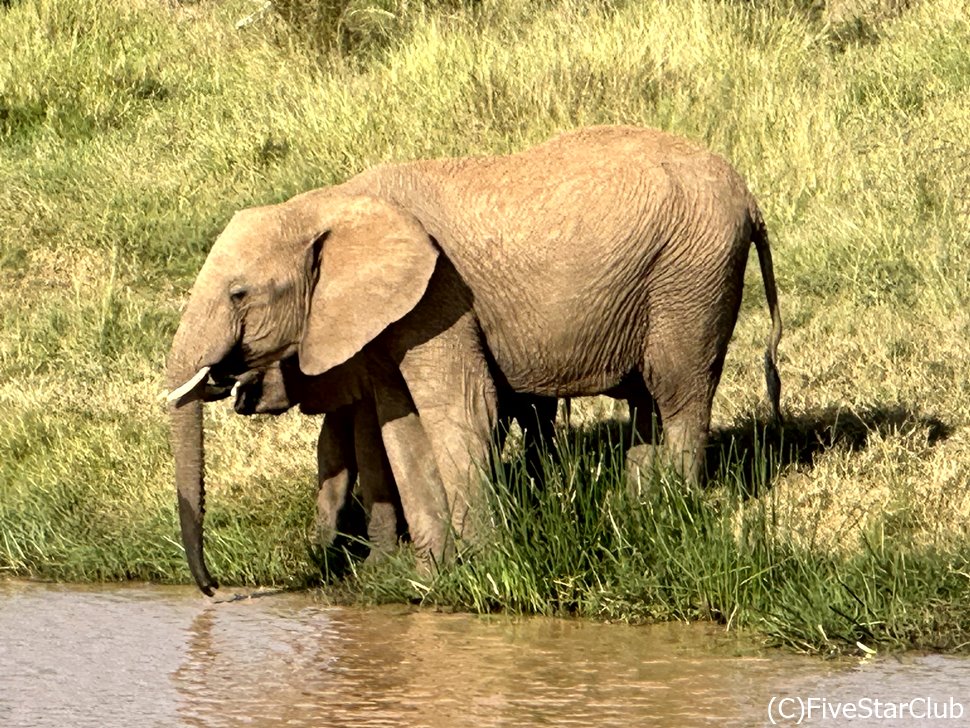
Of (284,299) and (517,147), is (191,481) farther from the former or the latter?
(517,147)

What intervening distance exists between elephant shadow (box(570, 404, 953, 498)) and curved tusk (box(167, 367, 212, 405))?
5.54ft

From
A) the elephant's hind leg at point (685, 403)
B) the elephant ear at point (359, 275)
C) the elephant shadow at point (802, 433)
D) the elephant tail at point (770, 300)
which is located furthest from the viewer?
the elephant shadow at point (802, 433)

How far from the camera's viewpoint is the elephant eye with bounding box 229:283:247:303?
7.04 meters

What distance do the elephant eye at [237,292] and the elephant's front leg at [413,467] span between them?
61 cm

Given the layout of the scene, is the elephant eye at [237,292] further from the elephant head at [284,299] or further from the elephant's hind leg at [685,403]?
the elephant's hind leg at [685,403]

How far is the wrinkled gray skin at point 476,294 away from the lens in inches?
279

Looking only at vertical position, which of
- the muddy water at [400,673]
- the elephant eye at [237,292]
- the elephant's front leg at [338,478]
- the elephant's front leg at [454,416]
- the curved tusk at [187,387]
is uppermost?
the elephant eye at [237,292]

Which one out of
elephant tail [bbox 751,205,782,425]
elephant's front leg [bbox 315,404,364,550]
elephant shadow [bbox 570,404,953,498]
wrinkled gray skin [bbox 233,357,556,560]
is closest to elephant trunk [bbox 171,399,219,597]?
wrinkled gray skin [bbox 233,357,556,560]

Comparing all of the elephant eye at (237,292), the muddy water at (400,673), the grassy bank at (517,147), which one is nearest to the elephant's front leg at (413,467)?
the grassy bank at (517,147)

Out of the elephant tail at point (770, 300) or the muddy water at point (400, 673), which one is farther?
the elephant tail at point (770, 300)

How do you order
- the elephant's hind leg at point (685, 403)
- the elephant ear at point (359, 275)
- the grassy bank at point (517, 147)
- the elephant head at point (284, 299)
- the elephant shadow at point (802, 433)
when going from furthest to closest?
1. the elephant shadow at point (802, 433)
2. the elephant's hind leg at point (685, 403)
3. the elephant ear at point (359, 275)
4. the elephant head at point (284, 299)
5. the grassy bank at point (517, 147)

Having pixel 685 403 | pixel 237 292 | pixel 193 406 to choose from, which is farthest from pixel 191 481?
pixel 685 403

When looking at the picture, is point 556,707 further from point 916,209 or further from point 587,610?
point 916,209

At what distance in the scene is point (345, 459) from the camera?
→ 7.77m
